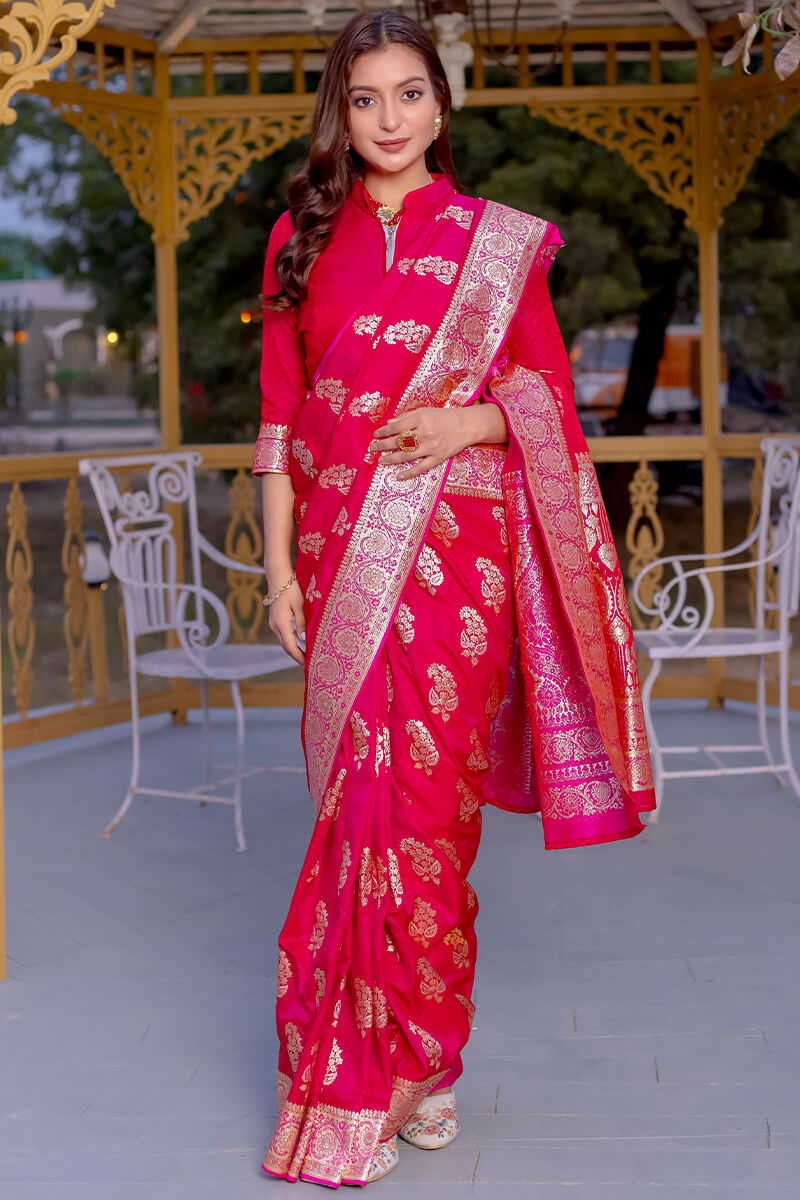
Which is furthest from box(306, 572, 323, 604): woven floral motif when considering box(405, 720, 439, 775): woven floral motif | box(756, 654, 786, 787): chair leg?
box(756, 654, 786, 787): chair leg

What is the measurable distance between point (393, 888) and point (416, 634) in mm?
362

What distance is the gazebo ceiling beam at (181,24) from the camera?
507 cm

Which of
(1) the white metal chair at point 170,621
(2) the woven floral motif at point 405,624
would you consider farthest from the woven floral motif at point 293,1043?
(1) the white metal chair at point 170,621

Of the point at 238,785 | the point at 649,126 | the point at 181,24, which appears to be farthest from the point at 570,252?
the point at 238,785

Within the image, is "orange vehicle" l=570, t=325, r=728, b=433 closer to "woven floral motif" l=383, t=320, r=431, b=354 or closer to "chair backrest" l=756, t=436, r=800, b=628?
"chair backrest" l=756, t=436, r=800, b=628

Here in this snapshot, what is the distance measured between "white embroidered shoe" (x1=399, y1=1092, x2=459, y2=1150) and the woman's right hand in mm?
698

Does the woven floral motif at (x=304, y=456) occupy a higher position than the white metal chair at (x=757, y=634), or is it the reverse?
the woven floral motif at (x=304, y=456)

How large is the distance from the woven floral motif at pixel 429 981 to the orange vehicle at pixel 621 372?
27.2ft

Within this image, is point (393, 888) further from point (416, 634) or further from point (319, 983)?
point (416, 634)

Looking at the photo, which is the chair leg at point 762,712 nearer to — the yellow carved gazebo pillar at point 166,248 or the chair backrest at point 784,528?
the chair backrest at point 784,528

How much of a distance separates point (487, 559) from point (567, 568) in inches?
4.8

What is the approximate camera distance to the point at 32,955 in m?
3.14

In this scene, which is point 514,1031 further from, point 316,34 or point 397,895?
point 316,34

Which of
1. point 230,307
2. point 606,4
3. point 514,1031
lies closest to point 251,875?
point 514,1031
